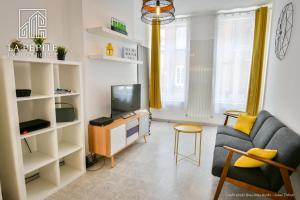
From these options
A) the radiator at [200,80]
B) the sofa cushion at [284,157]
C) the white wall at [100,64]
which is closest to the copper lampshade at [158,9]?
the white wall at [100,64]

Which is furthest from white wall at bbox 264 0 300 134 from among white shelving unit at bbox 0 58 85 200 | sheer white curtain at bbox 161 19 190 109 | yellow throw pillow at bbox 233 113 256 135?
white shelving unit at bbox 0 58 85 200

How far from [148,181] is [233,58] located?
11.1ft

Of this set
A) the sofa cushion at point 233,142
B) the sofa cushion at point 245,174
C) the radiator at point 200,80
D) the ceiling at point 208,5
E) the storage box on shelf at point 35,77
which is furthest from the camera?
the radiator at point 200,80

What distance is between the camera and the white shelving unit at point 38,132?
1600 mm

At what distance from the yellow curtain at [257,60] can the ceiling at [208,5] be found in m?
0.30

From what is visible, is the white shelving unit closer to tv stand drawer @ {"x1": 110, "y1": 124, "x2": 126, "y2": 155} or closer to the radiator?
tv stand drawer @ {"x1": 110, "y1": 124, "x2": 126, "y2": 155}

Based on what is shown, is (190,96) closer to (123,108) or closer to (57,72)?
(123,108)

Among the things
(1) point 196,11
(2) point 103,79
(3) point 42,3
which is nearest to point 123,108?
(2) point 103,79

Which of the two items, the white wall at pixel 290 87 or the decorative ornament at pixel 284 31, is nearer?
the white wall at pixel 290 87

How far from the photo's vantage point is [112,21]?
2.84 meters

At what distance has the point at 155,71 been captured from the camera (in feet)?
15.5

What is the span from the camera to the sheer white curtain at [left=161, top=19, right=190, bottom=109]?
177 inches

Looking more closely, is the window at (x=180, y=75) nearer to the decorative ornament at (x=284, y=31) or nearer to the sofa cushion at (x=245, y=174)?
the decorative ornament at (x=284, y=31)

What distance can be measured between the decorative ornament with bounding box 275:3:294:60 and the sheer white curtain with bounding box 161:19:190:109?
1.97 meters
